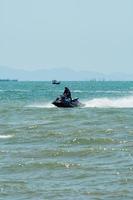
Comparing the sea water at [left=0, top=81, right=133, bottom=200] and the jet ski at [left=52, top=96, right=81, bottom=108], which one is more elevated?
the jet ski at [left=52, top=96, right=81, bottom=108]

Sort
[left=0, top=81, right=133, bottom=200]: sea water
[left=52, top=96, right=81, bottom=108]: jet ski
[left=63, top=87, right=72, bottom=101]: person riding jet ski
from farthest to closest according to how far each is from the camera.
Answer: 1. [left=52, top=96, right=81, bottom=108]: jet ski
2. [left=63, top=87, right=72, bottom=101]: person riding jet ski
3. [left=0, top=81, right=133, bottom=200]: sea water

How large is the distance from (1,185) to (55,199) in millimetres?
2182

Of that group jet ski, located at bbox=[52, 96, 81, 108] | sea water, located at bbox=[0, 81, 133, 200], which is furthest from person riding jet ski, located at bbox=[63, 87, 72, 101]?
sea water, located at bbox=[0, 81, 133, 200]

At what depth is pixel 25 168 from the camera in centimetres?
2120

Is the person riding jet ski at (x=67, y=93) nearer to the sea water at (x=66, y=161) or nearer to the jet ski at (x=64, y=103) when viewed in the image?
the jet ski at (x=64, y=103)

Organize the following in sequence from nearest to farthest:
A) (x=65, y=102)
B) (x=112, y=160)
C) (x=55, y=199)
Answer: (x=55, y=199) < (x=112, y=160) < (x=65, y=102)

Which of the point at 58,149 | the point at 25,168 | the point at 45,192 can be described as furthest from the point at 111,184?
the point at 58,149

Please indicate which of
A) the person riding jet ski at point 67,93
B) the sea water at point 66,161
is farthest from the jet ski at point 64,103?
the sea water at point 66,161

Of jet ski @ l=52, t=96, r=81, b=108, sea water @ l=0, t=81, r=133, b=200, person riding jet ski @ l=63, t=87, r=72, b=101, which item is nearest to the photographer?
sea water @ l=0, t=81, r=133, b=200

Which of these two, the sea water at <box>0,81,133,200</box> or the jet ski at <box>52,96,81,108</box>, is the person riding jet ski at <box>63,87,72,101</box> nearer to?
the jet ski at <box>52,96,81,108</box>

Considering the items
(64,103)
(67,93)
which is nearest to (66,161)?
(67,93)

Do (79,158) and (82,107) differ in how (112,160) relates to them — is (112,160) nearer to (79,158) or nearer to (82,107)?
(79,158)

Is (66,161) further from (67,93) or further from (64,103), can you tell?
(64,103)

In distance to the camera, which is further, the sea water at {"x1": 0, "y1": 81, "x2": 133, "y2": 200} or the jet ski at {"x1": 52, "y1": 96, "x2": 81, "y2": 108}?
the jet ski at {"x1": 52, "y1": 96, "x2": 81, "y2": 108}
